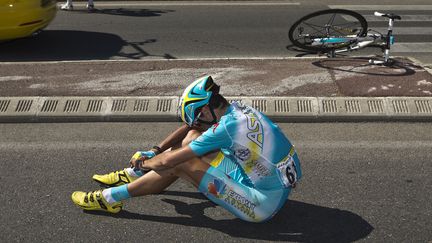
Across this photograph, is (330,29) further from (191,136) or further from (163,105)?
(191,136)

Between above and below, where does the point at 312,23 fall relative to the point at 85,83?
above

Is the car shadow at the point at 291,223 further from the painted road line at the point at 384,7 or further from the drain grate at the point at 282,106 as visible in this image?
the painted road line at the point at 384,7

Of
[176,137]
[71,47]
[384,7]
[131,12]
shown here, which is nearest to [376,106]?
[176,137]

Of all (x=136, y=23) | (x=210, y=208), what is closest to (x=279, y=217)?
(x=210, y=208)

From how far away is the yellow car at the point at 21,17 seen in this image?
31.6 feet

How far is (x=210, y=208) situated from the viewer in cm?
499

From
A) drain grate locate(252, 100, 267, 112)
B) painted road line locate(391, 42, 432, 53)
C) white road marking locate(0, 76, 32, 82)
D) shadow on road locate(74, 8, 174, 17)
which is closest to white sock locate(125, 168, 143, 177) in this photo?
drain grate locate(252, 100, 267, 112)

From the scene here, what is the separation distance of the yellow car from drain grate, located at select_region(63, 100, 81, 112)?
3.28m

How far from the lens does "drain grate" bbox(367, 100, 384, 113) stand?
6.86 meters

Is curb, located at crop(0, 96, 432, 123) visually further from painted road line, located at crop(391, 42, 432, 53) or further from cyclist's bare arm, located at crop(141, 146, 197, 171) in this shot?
painted road line, located at crop(391, 42, 432, 53)

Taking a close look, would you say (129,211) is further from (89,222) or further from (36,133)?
(36,133)

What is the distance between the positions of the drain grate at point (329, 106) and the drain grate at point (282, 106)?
441 mm

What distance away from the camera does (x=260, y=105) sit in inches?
276

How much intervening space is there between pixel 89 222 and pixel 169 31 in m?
7.31
